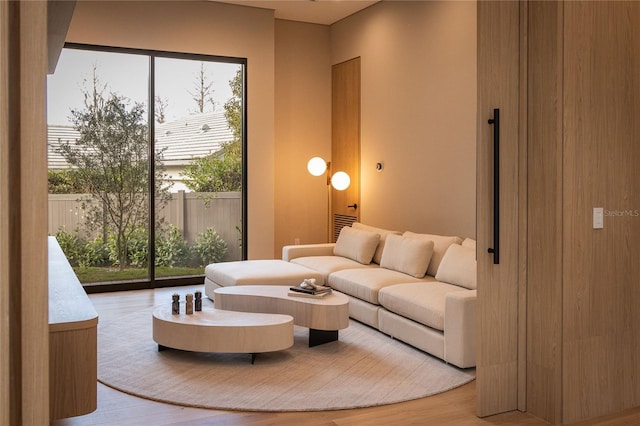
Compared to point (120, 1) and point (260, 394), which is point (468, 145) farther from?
point (120, 1)

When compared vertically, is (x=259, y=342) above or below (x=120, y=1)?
below

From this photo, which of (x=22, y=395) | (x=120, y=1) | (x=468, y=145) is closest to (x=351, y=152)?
(x=468, y=145)

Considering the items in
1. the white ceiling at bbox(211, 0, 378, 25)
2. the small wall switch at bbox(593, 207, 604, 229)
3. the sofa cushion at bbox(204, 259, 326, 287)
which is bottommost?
the sofa cushion at bbox(204, 259, 326, 287)

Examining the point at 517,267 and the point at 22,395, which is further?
the point at 517,267

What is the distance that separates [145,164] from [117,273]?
1.28m

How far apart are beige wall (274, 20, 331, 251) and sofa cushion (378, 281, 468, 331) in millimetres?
3212

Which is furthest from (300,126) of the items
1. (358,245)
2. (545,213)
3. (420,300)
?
(545,213)

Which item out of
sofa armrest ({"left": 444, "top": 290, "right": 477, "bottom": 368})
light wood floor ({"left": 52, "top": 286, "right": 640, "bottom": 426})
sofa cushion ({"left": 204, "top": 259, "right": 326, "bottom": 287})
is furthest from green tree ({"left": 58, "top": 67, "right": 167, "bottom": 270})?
sofa armrest ({"left": 444, "top": 290, "right": 477, "bottom": 368})

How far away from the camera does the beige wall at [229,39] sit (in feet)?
22.6

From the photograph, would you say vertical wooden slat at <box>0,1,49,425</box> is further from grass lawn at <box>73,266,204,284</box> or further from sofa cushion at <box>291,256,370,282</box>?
grass lawn at <box>73,266,204,284</box>

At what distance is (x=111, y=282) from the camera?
7.07 m

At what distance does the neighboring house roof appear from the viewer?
728cm

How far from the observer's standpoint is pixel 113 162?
6.97m

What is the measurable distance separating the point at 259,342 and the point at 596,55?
276 centimetres
